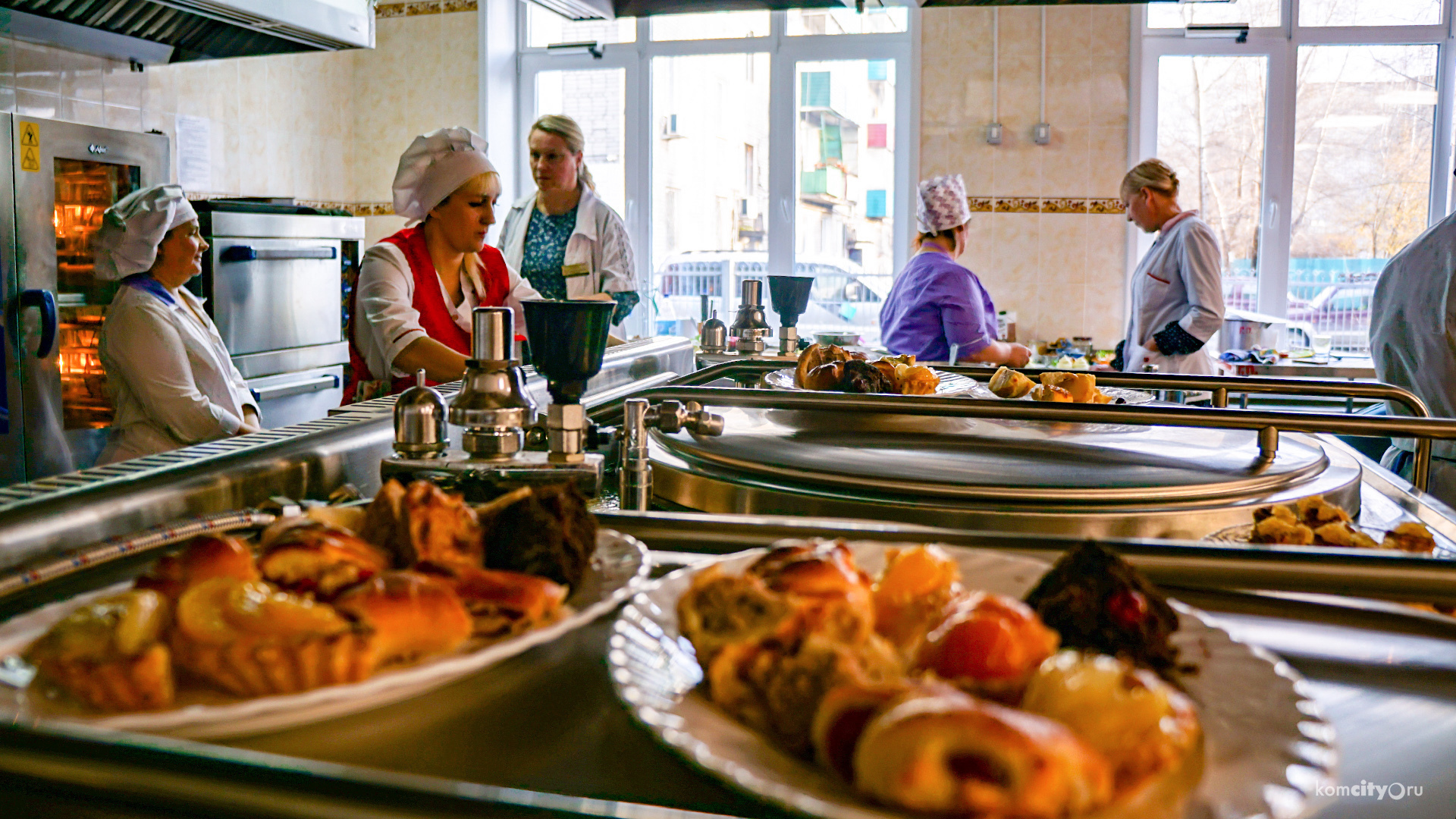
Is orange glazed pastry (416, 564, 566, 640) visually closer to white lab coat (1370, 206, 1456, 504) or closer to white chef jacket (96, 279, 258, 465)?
white chef jacket (96, 279, 258, 465)

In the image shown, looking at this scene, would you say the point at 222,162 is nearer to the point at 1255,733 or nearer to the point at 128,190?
the point at 128,190

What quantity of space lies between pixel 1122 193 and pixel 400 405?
375 cm

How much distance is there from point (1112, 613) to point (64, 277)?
12.5ft

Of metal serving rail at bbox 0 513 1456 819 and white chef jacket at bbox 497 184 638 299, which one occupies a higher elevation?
white chef jacket at bbox 497 184 638 299

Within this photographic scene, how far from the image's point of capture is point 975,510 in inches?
40.8

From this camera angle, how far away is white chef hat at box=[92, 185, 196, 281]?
2.91 meters

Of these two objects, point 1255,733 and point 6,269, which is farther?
point 6,269

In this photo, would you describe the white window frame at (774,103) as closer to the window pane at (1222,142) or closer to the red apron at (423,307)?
the window pane at (1222,142)

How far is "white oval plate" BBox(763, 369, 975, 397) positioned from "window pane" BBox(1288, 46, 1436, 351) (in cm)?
418

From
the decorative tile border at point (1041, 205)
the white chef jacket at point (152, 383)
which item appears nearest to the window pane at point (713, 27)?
the decorative tile border at point (1041, 205)

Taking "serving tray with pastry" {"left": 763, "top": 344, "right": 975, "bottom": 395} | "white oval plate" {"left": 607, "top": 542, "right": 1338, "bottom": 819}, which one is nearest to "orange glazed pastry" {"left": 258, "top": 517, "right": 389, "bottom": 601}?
"white oval plate" {"left": 607, "top": 542, "right": 1338, "bottom": 819}

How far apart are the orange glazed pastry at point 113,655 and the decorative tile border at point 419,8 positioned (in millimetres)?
5928

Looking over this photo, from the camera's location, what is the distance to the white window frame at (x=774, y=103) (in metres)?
5.56

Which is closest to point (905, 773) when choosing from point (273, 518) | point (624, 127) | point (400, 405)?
point (273, 518)
